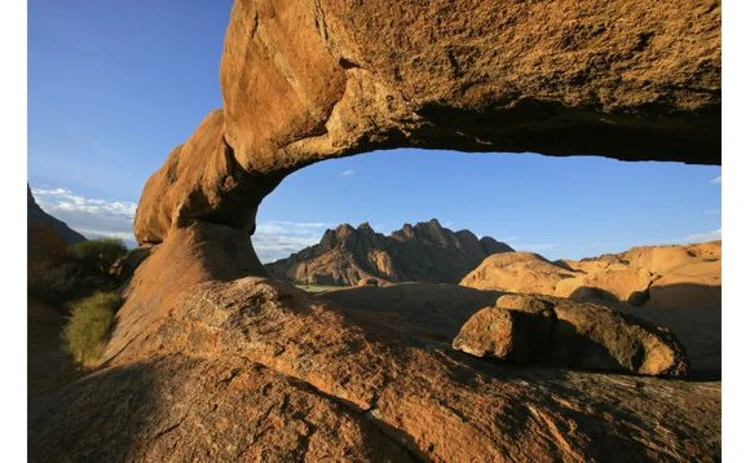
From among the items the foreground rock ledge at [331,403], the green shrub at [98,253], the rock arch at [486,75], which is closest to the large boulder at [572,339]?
the foreground rock ledge at [331,403]

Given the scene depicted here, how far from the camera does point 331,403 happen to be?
12.2 feet

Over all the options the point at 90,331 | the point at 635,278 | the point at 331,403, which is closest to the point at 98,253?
the point at 90,331

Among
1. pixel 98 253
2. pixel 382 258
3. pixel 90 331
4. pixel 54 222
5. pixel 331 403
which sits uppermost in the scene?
pixel 54 222

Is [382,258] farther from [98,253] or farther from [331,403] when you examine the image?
[331,403]

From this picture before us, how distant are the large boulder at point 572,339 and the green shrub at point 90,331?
8.00 meters

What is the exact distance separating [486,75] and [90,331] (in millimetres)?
10925

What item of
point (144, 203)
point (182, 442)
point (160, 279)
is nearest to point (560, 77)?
point (182, 442)

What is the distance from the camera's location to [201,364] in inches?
177

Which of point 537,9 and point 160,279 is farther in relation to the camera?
point 160,279

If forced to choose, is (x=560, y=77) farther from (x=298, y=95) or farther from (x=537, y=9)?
(x=298, y=95)

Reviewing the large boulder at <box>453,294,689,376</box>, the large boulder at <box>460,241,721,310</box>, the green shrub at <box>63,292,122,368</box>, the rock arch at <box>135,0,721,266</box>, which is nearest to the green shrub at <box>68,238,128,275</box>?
the green shrub at <box>63,292,122,368</box>

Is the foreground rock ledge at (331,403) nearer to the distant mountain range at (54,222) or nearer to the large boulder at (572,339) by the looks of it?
the large boulder at (572,339)

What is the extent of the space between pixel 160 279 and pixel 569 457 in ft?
37.9

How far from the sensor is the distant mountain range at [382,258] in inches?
1777
